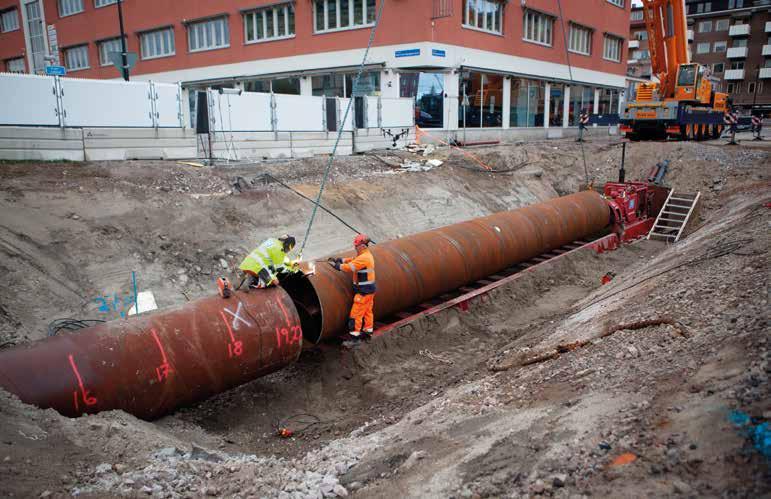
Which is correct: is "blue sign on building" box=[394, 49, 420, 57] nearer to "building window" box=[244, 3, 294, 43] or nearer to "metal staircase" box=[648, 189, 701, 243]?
"building window" box=[244, 3, 294, 43]

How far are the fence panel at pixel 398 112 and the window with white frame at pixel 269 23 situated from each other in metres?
9.47

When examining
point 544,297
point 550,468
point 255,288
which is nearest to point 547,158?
point 544,297

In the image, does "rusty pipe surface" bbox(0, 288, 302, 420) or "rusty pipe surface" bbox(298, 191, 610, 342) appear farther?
"rusty pipe surface" bbox(298, 191, 610, 342)

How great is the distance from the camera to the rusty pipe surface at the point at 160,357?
15.5ft

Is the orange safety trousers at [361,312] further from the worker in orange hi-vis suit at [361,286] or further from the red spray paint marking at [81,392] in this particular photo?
the red spray paint marking at [81,392]

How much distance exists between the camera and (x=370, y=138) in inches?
717

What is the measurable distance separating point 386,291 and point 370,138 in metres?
11.4

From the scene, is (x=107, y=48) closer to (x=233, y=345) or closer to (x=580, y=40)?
(x=580, y=40)

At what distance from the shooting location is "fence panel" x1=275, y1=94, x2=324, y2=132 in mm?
15422

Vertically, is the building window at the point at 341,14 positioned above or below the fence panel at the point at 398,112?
above

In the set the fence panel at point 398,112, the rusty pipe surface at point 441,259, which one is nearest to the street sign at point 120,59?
the fence panel at point 398,112

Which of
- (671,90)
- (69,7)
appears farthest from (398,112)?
(69,7)

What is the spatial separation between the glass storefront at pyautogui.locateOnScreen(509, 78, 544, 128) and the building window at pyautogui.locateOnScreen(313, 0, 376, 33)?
8.29 metres

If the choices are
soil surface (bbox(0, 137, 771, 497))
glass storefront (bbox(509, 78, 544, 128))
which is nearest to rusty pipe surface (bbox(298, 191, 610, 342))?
soil surface (bbox(0, 137, 771, 497))
